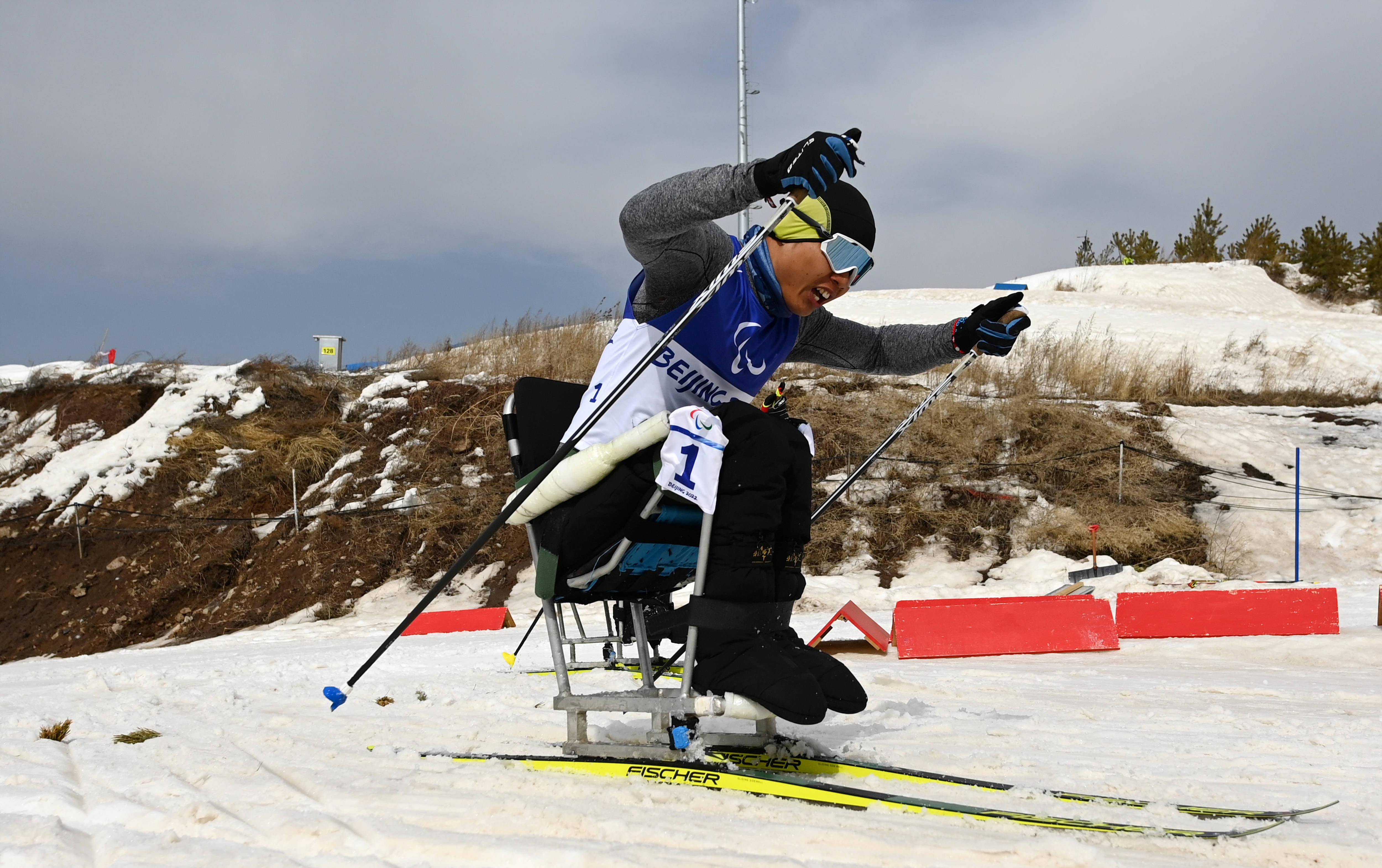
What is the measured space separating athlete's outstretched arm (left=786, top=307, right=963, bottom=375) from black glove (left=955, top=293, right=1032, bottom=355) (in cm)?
6

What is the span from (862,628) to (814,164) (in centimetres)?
392

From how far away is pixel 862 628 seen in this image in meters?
5.24

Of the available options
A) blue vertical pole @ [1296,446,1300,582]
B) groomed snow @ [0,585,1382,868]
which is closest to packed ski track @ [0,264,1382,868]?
groomed snow @ [0,585,1382,868]

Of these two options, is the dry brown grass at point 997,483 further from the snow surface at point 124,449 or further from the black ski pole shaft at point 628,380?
the snow surface at point 124,449

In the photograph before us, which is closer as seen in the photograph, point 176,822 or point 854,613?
point 176,822

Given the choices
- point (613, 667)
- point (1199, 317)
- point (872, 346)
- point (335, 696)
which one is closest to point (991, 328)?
point (872, 346)

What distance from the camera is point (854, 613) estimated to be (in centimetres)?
548

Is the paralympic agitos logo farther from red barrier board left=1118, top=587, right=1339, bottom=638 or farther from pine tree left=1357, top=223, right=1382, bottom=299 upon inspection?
pine tree left=1357, top=223, right=1382, bottom=299

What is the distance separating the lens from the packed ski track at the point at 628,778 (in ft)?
4.79

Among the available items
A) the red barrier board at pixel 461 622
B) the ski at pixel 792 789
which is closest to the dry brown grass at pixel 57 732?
the ski at pixel 792 789

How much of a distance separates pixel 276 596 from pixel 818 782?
369 inches

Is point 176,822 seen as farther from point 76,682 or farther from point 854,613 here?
point 854,613

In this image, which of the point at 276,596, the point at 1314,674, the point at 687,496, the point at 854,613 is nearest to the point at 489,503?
the point at 276,596

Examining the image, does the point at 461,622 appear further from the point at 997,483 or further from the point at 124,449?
the point at 124,449
